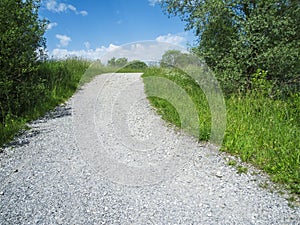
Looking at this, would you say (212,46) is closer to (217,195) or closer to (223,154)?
(223,154)

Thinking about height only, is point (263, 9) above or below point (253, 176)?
above

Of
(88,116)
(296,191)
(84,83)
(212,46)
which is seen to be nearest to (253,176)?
(296,191)

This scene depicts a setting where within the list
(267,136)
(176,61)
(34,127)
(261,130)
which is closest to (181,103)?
(176,61)

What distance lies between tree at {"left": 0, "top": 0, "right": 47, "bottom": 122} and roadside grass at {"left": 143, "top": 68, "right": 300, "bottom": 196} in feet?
12.4

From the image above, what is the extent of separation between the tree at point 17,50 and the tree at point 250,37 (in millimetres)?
4857

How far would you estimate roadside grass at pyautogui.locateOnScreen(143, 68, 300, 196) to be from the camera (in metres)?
3.46

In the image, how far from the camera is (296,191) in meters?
3.06

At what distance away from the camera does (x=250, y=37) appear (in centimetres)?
689

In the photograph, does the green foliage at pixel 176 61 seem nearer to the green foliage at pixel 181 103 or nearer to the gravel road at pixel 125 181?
the green foliage at pixel 181 103

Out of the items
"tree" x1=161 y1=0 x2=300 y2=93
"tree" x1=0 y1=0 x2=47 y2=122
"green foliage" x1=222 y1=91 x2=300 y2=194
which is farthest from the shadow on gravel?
"tree" x1=161 y1=0 x2=300 y2=93

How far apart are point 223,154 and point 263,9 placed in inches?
194

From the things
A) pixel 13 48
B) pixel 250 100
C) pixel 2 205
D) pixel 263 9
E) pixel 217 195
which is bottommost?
pixel 2 205

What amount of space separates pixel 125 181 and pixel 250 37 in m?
5.57

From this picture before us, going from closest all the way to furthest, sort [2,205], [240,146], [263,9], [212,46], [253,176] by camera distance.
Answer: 1. [2,205]
2. [253,176]
3. [240,146]
4. [263,9]
5. [212,46]
